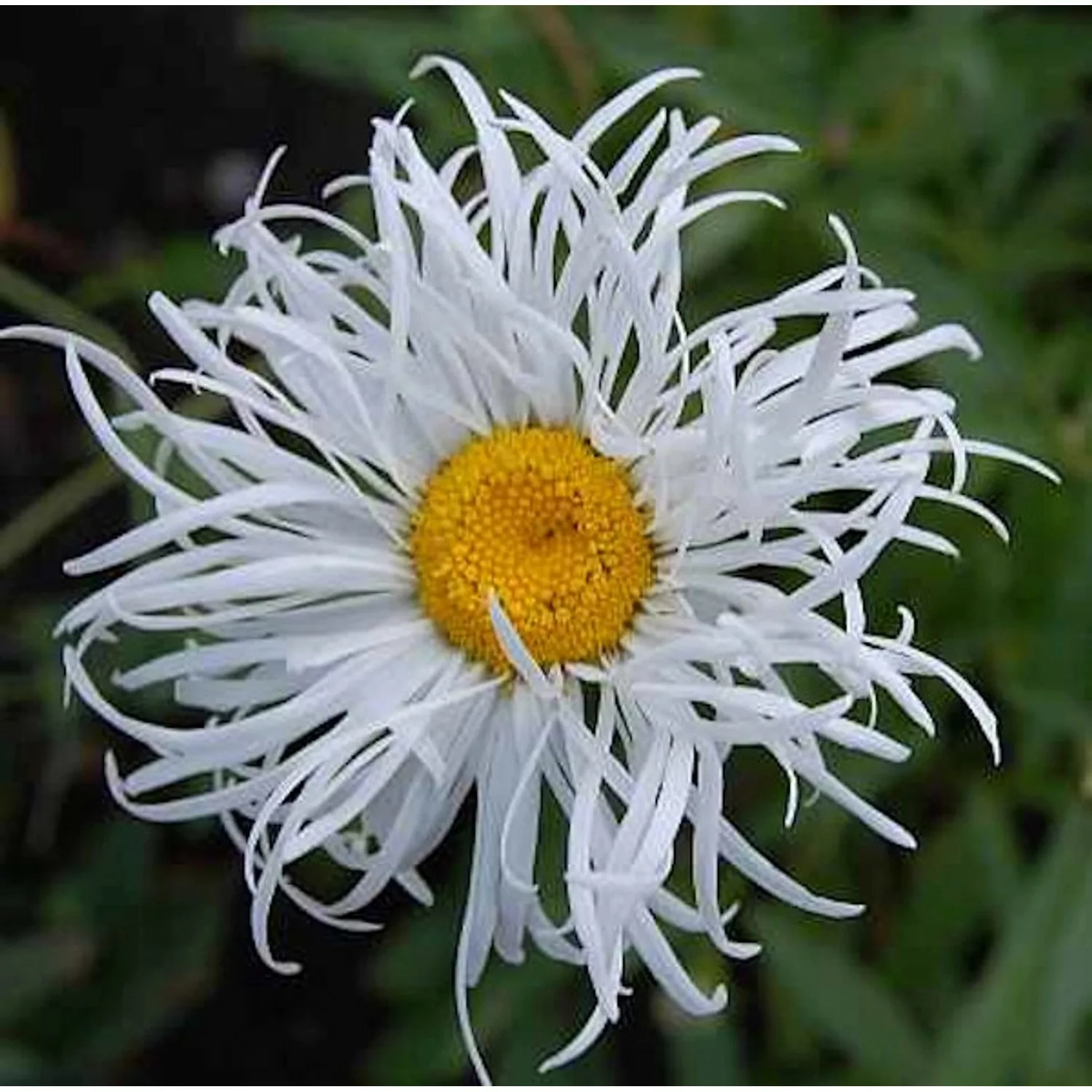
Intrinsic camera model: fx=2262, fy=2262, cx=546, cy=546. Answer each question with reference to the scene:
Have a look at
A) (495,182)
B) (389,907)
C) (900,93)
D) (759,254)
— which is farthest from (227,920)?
(495,182)

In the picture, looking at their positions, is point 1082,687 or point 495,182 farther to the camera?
point 1082,687

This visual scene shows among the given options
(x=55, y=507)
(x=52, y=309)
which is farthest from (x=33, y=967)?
(x=52, y=309)

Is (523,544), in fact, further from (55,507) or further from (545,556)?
(55,507)

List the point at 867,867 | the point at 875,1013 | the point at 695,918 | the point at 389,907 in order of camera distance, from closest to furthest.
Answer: the point at 695,918 < the point at 875,1013 < the point at 867,867 < the point at 389,907

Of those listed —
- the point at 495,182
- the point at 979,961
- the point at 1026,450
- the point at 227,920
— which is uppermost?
the point at 495,182

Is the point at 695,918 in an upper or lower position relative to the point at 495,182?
lower

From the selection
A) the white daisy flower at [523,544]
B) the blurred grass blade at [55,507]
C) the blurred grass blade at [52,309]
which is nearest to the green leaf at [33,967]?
the blurred grass blade at [55,507]

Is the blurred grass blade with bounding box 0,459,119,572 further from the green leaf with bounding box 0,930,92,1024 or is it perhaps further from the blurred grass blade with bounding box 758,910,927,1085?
the blurred grass blade with bounding box 758,910,927,1085

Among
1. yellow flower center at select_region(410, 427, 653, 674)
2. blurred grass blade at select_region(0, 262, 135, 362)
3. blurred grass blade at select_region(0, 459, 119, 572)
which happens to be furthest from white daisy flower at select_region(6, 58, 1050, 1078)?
blurred grass blade at select_region(0, 459, 119, 572)

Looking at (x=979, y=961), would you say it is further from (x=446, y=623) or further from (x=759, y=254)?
(x=446, y=623)
